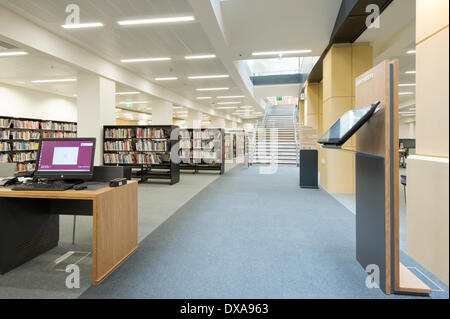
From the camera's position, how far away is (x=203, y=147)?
31.7ft

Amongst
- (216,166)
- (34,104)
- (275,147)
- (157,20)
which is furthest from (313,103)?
(34,104)

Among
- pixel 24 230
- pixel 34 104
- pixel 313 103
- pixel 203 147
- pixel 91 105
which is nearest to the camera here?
pixel 24 230

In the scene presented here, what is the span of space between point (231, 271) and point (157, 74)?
810cm

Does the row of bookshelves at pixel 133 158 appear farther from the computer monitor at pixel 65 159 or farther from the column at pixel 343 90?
the computer monitor at pixel 65 159

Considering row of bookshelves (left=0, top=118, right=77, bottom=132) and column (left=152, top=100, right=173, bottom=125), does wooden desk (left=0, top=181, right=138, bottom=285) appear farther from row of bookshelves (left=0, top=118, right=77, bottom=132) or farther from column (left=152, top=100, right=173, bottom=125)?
column (left=152, top=100, right=173, bottom=125)

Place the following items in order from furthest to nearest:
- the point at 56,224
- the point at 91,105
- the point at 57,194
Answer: the point at 91,105
the point at 56,224
the point at 57,194

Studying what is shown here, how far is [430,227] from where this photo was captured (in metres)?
1.57

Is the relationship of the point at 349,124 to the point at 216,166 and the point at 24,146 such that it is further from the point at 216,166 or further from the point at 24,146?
the point at 24,146

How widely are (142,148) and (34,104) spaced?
6328mm

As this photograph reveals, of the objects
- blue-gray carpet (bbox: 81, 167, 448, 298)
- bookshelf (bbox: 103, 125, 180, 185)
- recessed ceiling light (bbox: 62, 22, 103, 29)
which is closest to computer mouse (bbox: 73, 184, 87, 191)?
blue-gray carpet (bbox: 81, 167, 448, 298)

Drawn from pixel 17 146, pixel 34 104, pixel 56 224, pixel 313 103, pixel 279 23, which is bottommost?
pixel 56 224

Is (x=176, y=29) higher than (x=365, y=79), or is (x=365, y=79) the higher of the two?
(x=176, y=29)

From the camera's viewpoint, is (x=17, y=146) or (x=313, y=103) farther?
(x=313, y=103)
